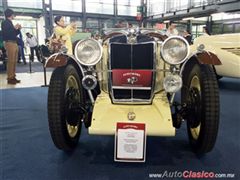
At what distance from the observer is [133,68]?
194 cm

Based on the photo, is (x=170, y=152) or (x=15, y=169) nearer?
(x=15, y=169)

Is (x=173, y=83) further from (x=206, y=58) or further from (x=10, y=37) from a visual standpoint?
(x=10, y=37)

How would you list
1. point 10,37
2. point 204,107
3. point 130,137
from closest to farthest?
point 130,137, point 204,107, point 10,37

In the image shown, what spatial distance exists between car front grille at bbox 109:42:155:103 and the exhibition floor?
512 mm

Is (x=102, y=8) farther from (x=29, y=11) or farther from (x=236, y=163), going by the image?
(x=236, y=163)

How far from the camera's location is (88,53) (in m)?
1.92

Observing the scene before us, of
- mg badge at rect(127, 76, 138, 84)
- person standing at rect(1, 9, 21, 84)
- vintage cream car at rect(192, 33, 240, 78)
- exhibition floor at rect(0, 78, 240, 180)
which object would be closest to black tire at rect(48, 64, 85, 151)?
exhibition floor at rect(0, 78, 240, 180)

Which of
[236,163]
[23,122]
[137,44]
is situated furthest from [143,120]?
[23,122]

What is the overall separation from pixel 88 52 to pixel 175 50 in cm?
70

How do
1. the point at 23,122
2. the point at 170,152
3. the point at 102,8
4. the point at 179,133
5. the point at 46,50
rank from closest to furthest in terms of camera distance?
the point at 170,152 → the point at 179,133 → the point at 23,122 → the point at 46,50 → the point at 102,8

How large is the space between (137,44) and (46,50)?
5.31 metres

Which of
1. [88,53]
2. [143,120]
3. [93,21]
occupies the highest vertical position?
[93,21]

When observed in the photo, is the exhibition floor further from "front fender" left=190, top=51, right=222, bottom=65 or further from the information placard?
"front fender" left=190, top=51, right=222, bottom=65

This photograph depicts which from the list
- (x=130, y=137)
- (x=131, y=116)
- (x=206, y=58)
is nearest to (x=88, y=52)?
(x=131, y=116)
